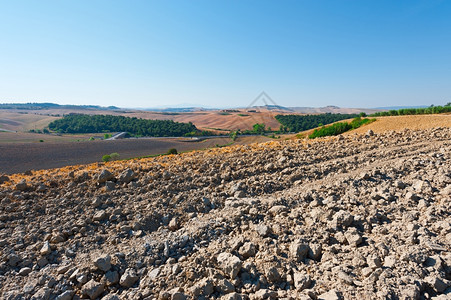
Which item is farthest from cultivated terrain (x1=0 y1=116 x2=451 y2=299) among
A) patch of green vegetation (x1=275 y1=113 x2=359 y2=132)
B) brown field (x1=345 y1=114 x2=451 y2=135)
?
patch of green vegetation (x1=275 y1=113 x2=359 y2=132)

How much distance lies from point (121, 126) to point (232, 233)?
105 m

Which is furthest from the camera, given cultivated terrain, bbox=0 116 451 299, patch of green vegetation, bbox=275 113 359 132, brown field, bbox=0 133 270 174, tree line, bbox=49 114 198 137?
patch of green vegetation, bbox=275 113 359 132

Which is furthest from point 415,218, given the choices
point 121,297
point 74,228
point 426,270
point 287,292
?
point 74,228

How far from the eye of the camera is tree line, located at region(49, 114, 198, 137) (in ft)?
290

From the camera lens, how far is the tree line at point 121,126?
8844 centimetres

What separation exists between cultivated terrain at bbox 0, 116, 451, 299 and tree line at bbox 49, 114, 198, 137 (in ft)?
263

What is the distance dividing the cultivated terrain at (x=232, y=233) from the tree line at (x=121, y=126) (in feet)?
263

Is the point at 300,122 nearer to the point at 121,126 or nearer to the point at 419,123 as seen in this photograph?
the point at 121,126

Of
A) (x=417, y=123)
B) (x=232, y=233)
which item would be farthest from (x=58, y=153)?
(x=417, y=123)

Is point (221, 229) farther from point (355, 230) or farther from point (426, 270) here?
point (426, 270)

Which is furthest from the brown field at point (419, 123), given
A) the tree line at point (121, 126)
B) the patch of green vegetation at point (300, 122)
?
the tree line at point (121, 126)

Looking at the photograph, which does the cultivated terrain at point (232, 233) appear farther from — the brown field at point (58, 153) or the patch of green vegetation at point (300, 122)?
the patch of green vegetation at point (300, 122)

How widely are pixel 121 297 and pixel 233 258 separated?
1870 mm

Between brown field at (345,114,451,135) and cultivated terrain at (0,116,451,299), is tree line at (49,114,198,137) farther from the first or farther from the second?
cultivated terrain at (0,116,451,299)
